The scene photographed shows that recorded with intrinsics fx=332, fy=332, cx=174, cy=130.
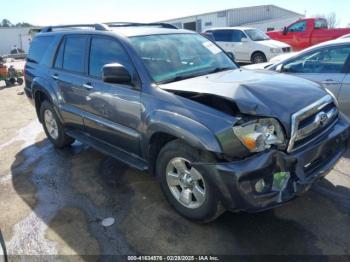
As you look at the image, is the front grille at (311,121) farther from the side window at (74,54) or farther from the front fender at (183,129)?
the side window at (74,54)

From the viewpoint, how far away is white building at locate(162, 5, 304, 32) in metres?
33.3

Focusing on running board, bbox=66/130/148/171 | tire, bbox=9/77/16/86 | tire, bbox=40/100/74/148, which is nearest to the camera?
running board, bbox=66/130/148/171

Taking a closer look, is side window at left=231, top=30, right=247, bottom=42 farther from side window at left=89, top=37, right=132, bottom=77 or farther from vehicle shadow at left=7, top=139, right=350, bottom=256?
vehicle shadow at left=7, top=139, right=350, bottom=256

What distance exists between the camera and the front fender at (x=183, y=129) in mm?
2786

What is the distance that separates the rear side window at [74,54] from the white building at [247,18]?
30544mm

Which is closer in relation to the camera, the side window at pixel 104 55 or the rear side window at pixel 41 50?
the side window at pixel 104 55

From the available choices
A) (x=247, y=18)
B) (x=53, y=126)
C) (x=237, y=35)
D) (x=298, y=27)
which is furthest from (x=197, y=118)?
(x=247, y=18)

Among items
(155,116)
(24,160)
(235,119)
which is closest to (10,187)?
(24,160)

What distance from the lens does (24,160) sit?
17.7 feet

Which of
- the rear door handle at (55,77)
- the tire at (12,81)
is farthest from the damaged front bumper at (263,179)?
the tire at (12,81)

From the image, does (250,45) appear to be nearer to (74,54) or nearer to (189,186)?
(74,54)

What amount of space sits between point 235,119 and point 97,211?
6.39 ft

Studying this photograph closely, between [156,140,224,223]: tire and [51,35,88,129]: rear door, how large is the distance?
1.79 metres

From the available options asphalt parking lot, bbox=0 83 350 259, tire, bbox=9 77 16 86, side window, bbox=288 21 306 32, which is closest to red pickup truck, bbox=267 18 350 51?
side window, bbox=288 21 306 32
